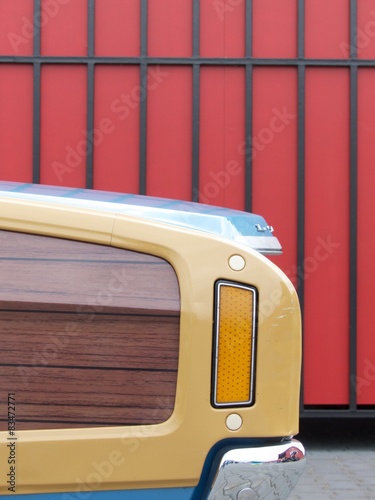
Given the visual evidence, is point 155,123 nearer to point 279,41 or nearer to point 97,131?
point 97,131

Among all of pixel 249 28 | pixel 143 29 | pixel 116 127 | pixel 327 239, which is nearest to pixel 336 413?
pixel 327 239

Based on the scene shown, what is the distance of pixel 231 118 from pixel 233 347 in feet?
16.3

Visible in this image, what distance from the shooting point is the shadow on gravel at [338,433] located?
23.8 ft

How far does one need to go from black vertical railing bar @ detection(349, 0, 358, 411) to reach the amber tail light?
15.7 ft

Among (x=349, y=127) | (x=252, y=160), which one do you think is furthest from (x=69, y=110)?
(x=349, y=127)

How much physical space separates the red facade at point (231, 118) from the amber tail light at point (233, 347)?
4.68m

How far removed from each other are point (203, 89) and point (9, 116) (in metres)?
1.65

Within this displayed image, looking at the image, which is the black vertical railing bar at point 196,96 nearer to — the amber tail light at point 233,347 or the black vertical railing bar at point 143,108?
the black vertical railing bar at point 143,108

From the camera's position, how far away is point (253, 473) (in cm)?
225

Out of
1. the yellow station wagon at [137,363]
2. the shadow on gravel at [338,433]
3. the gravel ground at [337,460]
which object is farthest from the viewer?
the shadow on gravel at [338,433]

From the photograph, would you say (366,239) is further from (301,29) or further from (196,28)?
(196,28)

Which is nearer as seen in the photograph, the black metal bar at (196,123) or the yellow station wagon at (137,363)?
the yellow station wagon at (137,363)

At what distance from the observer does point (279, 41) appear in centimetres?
701

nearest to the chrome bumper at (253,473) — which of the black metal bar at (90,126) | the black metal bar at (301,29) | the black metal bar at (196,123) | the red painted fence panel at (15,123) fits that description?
the black metal bar at (196,123)
